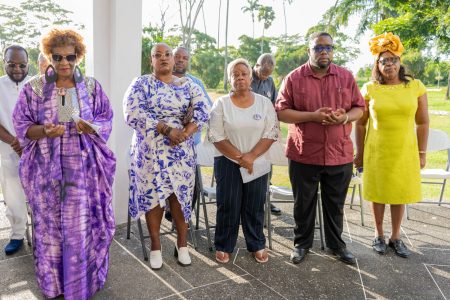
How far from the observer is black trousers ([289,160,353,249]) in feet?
11.3

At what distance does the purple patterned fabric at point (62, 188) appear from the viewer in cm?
271

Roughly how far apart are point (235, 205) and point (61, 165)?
145 cm

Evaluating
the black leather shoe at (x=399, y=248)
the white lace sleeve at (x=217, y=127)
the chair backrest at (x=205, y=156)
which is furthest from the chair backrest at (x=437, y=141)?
the white lace sleeve at (x=217, y=127)

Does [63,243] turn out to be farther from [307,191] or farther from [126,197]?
[307,191]

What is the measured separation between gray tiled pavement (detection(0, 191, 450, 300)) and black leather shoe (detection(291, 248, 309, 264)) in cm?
6

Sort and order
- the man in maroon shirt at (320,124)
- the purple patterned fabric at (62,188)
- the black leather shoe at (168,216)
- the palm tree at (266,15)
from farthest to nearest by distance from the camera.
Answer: the palm tree at (266,15) < the black leather shoe at (168,216) < the man in maroon shirt at (320,124) < the purple patterned fabric at (62,188)

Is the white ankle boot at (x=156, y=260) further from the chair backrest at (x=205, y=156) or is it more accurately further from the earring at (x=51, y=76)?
the earring at (x=51, y=76)

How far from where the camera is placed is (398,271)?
3.46m

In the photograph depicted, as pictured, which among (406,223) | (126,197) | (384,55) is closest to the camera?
(384,55)

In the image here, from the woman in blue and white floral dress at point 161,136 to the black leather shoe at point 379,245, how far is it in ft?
5.98

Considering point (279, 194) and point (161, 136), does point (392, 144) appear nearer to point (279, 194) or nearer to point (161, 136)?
point (279, 194)

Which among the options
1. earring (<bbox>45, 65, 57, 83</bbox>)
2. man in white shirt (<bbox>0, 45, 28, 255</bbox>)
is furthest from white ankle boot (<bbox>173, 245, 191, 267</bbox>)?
earring (<bbox>45, 65, 57, 83</bbox>)

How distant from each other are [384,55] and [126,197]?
115 inches

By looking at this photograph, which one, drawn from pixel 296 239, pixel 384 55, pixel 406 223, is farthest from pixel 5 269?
pixel 406 223
